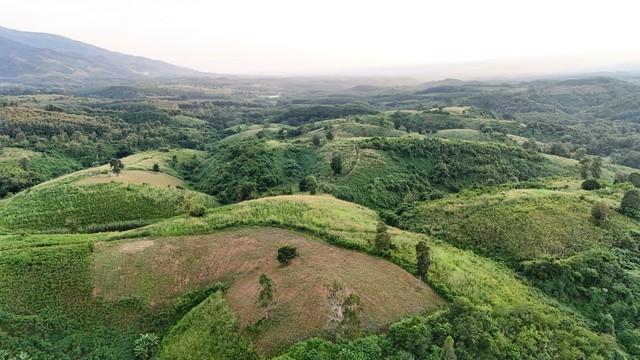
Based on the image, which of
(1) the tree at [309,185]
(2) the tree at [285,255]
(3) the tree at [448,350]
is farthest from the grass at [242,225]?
(1) the tree at [309,185]

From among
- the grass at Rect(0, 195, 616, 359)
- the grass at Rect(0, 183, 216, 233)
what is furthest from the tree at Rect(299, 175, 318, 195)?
the grass at Rect(0, 195, 616, 359)

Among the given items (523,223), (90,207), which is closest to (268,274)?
(523,223)

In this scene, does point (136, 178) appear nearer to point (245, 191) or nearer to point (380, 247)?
point (245, 191)

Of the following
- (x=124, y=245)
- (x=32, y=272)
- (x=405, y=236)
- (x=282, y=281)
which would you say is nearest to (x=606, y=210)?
(x=405, y=236)

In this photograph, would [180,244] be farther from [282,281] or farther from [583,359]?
[583,359]

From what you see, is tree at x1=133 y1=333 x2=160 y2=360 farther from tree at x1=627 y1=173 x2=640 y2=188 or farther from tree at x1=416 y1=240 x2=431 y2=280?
tree at x1=627 y1=173 x2=640 y2=188
